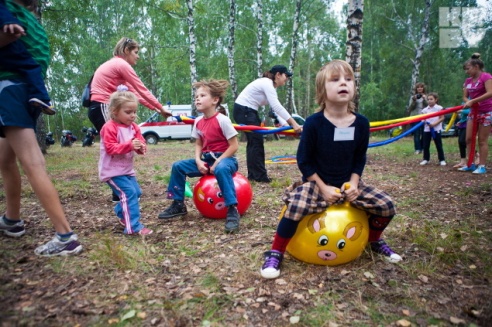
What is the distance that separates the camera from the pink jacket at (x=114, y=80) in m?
4.26

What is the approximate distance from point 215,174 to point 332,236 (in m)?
1.58

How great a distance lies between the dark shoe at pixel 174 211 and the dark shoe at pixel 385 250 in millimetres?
2236

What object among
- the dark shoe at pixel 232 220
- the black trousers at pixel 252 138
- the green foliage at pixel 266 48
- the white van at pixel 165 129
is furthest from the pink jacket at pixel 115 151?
the white van at pixel 165 129

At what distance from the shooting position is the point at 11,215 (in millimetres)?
3127

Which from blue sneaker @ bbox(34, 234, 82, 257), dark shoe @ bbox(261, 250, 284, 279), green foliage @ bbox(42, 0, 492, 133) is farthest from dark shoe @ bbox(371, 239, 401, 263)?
green foliage @ bbox(42, 0, 492, 133)

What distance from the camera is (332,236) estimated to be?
2477mm

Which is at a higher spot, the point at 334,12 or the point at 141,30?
the point at 334,12

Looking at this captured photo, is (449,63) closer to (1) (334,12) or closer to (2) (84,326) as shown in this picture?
(1) (334,12)

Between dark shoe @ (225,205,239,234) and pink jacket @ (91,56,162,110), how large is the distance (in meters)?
1.77

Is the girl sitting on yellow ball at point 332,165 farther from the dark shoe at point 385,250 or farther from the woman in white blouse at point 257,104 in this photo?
the woman in white blouse at point 257,104

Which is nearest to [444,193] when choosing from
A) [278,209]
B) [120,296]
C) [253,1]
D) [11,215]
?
[278,209]

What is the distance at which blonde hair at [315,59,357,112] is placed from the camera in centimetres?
251

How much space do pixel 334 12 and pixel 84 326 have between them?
119 feet

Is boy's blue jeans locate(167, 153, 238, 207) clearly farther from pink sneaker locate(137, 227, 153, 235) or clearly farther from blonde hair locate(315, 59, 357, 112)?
blonde hair locate(315, 59, 357, 112)
